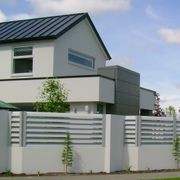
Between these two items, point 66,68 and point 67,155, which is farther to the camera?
point 66,68

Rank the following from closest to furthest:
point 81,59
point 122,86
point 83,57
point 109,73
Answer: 1. point 109,73
2. point 122,86
3. point 81,59
4. point 83,57

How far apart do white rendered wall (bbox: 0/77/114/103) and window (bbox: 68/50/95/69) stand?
4.07 metres

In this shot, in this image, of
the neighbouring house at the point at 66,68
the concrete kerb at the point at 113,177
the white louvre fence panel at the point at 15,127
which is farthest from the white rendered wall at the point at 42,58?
the concrete kerb at the point at 113,177

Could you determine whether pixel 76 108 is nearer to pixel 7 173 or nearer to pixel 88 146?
pixel 88 146

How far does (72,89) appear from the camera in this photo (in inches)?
926

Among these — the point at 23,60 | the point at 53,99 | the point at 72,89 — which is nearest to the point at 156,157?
the point at 53,99

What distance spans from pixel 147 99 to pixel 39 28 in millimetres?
8018

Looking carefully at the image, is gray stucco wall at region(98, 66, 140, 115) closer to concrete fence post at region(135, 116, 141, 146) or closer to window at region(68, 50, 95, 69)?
window at region(68, 50, 95, 69)

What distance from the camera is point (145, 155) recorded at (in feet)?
58.6

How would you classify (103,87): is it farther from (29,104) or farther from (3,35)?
(3,35)

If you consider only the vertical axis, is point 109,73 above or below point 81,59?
below

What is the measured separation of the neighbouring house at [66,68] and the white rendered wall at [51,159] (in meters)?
6.47

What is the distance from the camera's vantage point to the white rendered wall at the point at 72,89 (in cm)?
2316

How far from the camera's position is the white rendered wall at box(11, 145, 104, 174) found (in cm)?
1558
